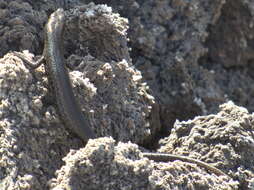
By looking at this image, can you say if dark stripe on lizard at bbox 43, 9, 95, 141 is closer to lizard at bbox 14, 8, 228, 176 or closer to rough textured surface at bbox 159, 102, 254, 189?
lizard at bbox 14, 8, 228, 176

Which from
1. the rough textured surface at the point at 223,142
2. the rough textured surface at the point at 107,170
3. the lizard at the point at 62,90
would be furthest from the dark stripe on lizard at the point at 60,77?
the rough textured surface at the point at 223,142

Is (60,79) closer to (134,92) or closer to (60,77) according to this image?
(60,77)

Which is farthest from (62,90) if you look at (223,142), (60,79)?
(223,142)

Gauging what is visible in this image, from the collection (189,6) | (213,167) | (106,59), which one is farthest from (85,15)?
(213,167)

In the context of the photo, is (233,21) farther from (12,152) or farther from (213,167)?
(12,152)

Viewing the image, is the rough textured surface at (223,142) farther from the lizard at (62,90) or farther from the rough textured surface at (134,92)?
the lizard at (62,90)
